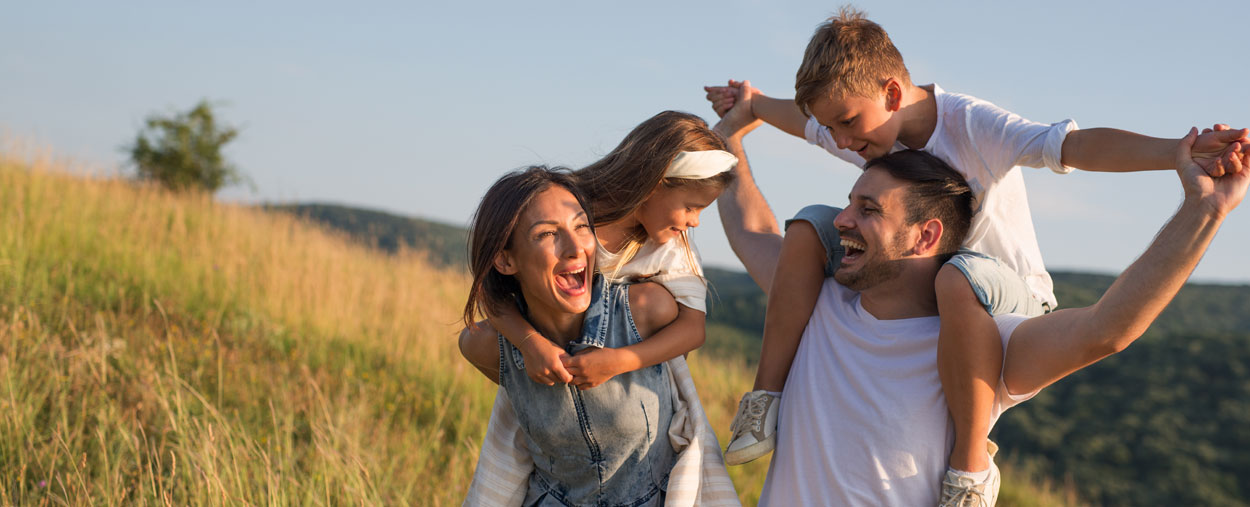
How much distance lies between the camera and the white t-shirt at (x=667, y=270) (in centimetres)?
234

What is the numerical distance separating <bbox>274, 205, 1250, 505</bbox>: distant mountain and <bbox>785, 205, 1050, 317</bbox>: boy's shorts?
23.1 m

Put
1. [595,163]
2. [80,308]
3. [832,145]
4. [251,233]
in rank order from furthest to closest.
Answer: [251,233], [80,308], [832,145], [595,163]

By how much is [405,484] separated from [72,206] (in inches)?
226

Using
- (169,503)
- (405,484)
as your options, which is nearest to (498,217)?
(169,503)

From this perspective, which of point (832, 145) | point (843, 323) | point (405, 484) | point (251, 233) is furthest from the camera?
point (251, 233)

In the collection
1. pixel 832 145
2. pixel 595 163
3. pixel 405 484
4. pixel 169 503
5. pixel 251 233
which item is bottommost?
pixel 405 484

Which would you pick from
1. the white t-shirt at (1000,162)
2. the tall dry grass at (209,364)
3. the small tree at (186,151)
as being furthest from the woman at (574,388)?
the small tree at (186,151)

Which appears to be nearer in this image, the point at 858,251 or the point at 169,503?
the point at 858,251

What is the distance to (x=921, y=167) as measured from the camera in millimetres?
2385

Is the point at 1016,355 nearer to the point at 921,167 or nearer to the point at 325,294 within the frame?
the point at 921,167

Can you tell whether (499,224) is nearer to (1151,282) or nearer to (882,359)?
(882,359)

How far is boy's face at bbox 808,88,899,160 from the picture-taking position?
271 cm

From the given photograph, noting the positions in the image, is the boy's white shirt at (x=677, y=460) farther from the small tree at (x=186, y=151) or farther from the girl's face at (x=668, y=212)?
the small tree at (x=186, y=151)

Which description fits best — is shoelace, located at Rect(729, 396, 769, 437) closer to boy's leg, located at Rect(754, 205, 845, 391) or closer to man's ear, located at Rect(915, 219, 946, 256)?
boy's leg, located at Rect(754, 205, 845, 391)
